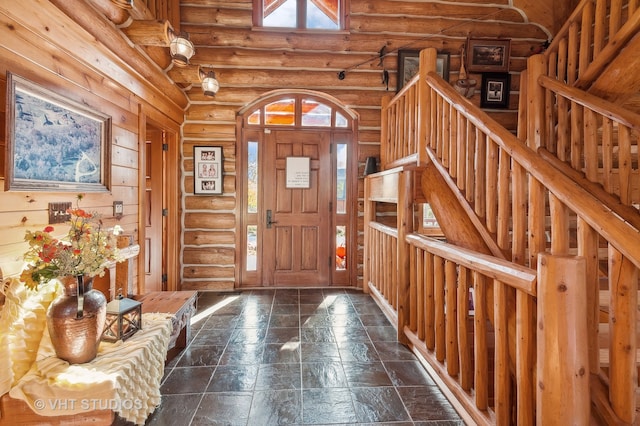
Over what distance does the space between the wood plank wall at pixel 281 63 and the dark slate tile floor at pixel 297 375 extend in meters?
1.26

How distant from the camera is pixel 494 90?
446 cm

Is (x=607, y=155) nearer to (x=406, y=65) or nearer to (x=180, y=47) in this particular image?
(x=406, y=65)

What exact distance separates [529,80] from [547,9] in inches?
99.9

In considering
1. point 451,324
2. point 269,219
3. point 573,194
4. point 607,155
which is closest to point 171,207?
point 269,219

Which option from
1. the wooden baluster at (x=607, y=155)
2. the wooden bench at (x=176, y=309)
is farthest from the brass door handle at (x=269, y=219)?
the wooden baluster at (x=607, y=155)

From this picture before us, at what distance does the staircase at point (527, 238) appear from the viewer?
118 centimetres

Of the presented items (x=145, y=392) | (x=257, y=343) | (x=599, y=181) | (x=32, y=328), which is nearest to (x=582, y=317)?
(x=599, y=181)

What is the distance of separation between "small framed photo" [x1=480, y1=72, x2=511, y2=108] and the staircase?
3.81ft

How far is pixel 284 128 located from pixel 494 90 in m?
3.09

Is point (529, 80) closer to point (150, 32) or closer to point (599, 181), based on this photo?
point (599, 181)

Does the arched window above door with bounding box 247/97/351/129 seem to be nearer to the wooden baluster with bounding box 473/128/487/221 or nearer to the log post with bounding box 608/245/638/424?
the wooden baluster with bounding box 473/128/487/221

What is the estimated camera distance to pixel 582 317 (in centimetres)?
118

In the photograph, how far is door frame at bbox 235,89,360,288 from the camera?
4.38 meters

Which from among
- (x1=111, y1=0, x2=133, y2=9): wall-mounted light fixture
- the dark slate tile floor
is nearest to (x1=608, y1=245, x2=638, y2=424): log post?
the dark slate tile floor
